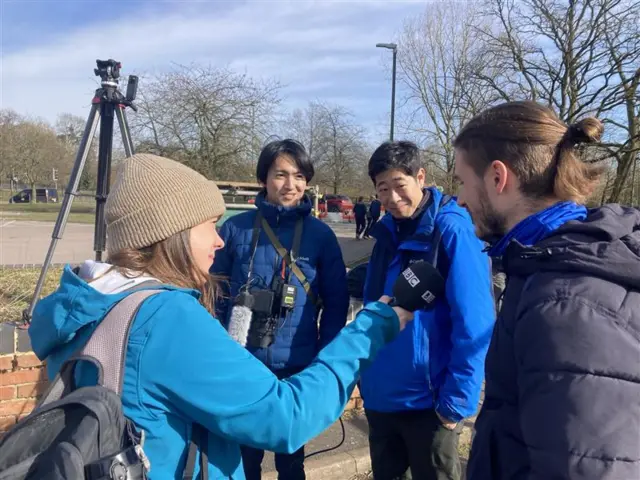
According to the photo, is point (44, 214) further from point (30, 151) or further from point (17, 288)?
point (17, 288)

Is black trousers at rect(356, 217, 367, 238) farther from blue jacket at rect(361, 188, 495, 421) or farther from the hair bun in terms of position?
the hair bun

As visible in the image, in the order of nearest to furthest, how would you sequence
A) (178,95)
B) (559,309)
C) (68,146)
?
(559,309) < (178,95) < (68,146)

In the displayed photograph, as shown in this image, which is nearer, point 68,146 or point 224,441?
point 224,441

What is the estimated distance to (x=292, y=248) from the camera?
9.04 feet

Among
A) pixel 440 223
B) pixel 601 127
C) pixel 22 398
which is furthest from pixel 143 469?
pixel 22 398

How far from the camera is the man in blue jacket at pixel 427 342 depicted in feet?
7.32

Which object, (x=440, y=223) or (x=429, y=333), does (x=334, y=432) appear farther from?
(x=440, y=223)

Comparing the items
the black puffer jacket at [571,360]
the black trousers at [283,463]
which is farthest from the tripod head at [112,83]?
the black puffer jacket at [571,360]

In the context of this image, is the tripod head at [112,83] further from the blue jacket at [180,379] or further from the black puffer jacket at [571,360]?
the black puffer jacket at [571,360]

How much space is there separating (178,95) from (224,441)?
16.9 metres

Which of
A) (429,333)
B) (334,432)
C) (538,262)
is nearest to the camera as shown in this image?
(538,262)

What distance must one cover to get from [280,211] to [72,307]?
162 cm

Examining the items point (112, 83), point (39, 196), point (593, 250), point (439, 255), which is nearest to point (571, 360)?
point (593, 250)

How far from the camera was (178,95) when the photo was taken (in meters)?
16.9
